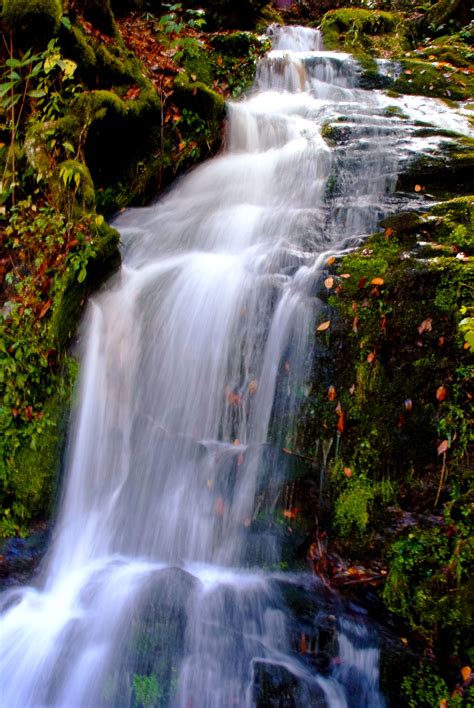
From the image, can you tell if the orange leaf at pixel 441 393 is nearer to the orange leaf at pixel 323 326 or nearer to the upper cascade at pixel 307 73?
the orange leaf at pixel 323 326

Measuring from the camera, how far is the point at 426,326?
3.39m

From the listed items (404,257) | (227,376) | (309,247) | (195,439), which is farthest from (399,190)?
(195,439)

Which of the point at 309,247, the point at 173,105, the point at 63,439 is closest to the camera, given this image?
the point at 63,439

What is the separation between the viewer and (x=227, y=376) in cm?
398

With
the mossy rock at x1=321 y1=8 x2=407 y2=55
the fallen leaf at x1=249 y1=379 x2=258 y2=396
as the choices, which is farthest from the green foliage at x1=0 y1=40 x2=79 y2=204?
the mossy rock at x1=321 y1=8 x2=407 y2=55

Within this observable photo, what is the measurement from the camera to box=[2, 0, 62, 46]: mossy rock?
491 centimetres

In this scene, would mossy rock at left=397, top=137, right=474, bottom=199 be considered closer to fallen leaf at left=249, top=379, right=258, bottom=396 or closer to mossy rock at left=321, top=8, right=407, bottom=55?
fallen leaf at left=249, top=379, right=258, bottom=396

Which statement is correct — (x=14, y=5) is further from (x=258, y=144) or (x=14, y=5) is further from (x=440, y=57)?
(x=440, y=57)

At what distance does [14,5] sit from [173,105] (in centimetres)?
226

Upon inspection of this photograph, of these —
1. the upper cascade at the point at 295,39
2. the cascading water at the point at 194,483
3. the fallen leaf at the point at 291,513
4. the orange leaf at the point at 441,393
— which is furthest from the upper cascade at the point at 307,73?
the fallen leaf at the point at 291,513

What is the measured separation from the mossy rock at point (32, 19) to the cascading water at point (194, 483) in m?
2.04

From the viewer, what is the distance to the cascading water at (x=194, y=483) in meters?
2.90

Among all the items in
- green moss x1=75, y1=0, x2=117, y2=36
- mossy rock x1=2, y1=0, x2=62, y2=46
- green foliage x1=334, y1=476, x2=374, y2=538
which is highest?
green moss x1=75, y1=0, x2=117, y2=36

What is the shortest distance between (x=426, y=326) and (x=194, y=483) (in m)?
2.10
